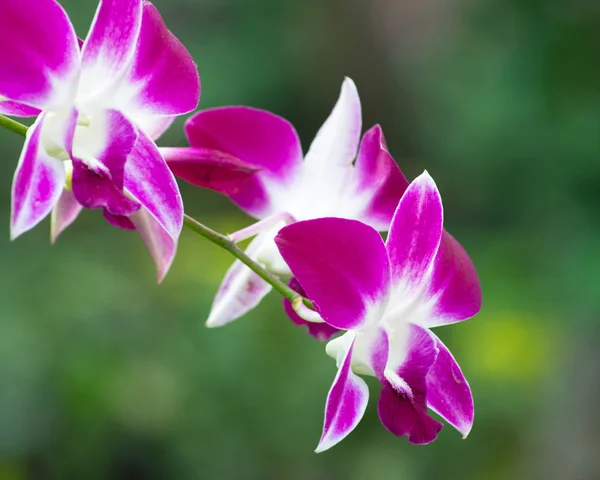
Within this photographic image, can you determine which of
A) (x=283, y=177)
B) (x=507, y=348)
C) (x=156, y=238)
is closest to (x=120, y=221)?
(x=156, y=238)

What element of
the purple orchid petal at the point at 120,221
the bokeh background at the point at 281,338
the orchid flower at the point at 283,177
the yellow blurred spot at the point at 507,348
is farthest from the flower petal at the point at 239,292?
the yellow blurred spot at the point at 507,348

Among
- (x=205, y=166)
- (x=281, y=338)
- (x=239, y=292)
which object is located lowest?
(x=281, y=338)

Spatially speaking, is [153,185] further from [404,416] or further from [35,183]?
[404,416]

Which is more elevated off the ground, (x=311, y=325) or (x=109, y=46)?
(x=109, y=46)

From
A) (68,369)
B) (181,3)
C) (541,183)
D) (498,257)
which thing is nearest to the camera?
(68,369)

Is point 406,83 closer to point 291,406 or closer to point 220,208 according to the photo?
point 220,208

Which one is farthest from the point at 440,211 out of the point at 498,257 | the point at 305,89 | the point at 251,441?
the point at 305,89

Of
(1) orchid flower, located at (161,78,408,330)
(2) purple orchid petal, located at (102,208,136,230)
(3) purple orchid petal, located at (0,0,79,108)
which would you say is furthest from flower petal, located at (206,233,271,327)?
(3) purple orchid petal, located at (0,0,79,108)
